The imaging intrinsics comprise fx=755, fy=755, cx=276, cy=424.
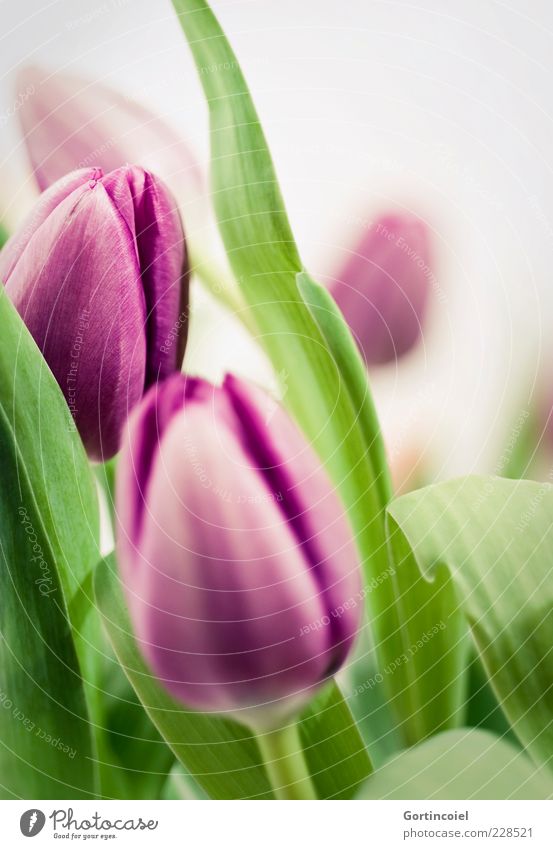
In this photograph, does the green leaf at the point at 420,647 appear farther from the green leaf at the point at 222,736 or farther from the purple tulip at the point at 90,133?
the purple tulip at the point at 90,133

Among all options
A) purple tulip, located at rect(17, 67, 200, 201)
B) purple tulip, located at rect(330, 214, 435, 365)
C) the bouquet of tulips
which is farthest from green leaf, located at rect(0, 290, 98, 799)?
purple tulip, located at rect(330, 214, 435, 365)

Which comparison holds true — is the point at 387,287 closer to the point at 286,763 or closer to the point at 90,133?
the point at 90,133

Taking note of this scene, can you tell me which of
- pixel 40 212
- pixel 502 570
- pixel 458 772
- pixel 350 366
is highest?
pixel 40 212

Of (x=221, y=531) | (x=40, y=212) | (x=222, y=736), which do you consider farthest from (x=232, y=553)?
(x=40, y=212)

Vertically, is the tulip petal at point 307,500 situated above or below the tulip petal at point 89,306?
below

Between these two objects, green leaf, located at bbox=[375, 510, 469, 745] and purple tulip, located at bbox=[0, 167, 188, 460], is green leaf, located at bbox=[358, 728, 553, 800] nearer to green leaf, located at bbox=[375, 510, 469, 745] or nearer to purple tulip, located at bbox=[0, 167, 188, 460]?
green leaf, located at bbox=[375, 510, 469, 745]

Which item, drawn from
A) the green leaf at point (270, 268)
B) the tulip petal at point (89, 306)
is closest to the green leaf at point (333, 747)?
the green leaf at point (270, 268)
